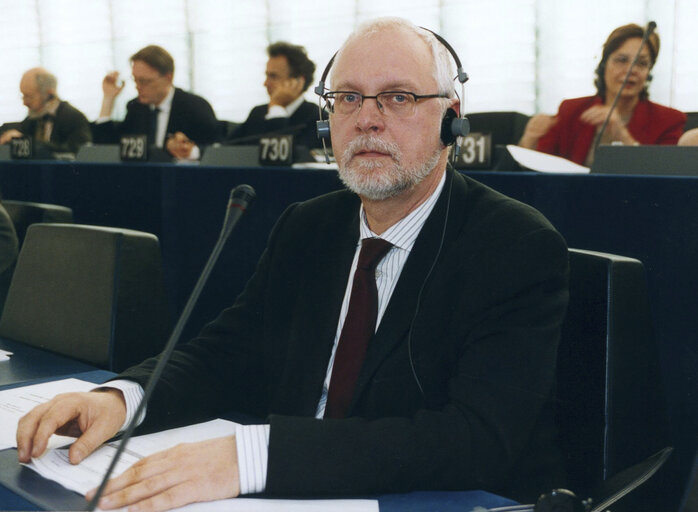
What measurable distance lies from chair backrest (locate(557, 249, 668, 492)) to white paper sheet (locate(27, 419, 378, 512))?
0.42m

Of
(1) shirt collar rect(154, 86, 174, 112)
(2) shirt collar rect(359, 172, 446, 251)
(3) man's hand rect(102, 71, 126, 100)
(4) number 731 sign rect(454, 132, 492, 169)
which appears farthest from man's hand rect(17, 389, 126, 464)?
(3) man's hand rect(102, 71, 126, 100)

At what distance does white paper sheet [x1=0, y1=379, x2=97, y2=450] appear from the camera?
3.06 feet

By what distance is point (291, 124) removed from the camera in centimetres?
421

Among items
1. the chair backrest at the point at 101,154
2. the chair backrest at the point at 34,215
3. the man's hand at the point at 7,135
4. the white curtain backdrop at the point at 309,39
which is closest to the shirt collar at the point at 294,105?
the chair backrest at the point at 101,154

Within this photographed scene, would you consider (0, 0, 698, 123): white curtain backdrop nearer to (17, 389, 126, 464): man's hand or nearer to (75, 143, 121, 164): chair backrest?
(75, 143, 121, 164): chair backrest

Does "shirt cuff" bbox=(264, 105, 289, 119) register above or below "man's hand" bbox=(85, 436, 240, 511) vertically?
above

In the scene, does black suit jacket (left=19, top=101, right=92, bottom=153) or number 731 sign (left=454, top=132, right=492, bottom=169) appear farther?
black suit jacket (left=19, top=101, right=92, bottom=153)

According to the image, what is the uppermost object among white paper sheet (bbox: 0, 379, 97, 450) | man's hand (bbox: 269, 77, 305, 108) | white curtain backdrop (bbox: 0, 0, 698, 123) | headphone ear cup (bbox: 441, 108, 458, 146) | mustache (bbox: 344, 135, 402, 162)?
white curtain backdrop (bbox: 0, 0, 698, 123)

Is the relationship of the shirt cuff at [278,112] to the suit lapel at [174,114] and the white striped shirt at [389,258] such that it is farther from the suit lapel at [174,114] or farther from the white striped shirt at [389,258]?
the white striped shirt at [389,258]

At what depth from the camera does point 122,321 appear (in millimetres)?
1534

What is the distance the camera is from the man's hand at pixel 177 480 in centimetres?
72

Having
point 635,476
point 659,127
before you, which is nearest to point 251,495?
point 635,476

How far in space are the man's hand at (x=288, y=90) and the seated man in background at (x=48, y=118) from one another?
1490mm

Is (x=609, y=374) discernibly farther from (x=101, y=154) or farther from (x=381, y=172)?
(x=101, y=154)
